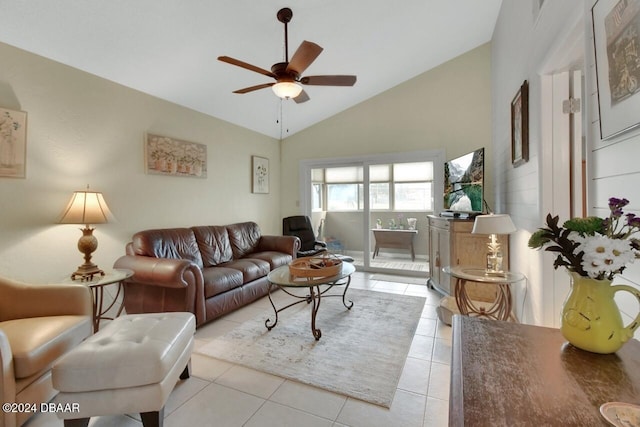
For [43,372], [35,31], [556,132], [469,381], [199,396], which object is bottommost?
[199,396]

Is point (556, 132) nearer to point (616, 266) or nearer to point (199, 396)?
point (616, 266)

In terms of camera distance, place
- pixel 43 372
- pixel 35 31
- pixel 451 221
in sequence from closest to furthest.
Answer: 1. pixel 43 372
2. pixel 35 31
3. pixel 451 221

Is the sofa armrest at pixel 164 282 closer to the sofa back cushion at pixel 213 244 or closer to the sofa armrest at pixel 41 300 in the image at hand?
the sofa armrest at pixel 41 300

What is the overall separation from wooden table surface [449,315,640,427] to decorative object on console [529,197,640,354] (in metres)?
0.06

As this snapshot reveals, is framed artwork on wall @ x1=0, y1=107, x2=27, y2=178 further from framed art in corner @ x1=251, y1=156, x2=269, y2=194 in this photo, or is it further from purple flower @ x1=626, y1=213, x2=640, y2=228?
purple flower @ x1=626, y1=213, x2=640, y2=228

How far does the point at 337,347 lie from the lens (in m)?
2.42

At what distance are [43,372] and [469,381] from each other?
7.22 ft

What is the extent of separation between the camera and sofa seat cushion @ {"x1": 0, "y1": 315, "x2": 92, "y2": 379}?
1487 mm

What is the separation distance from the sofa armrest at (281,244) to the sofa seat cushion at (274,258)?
0.12 m

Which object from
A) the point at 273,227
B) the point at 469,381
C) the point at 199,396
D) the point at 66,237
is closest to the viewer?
the point at 469,381

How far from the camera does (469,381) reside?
79 centimetres

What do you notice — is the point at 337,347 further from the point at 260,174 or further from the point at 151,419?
the point at 260,174

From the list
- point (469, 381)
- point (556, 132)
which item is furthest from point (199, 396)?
point (556, 132)

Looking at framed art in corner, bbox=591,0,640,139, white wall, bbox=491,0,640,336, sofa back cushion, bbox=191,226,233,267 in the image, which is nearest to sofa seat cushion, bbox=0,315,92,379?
sofa back cushion, bbox=191,226,233,267
